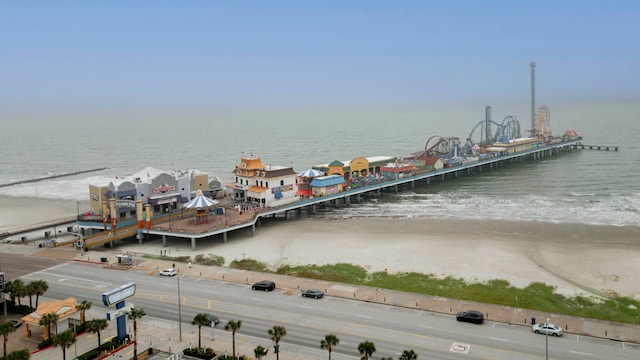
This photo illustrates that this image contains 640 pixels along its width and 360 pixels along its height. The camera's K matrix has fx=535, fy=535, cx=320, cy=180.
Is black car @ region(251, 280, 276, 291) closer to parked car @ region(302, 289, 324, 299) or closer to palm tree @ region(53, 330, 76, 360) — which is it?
parked car @ region(302, 289, 324, 299)

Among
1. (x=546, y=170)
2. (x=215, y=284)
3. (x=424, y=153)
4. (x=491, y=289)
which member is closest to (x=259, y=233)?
(x=215, y=284)

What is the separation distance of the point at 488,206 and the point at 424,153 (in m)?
47.1

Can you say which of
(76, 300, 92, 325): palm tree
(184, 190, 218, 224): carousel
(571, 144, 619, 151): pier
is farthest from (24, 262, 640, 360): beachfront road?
(571, 144, 619, 151): pier

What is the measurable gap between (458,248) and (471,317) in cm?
2361

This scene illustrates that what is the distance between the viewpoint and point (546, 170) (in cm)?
13525

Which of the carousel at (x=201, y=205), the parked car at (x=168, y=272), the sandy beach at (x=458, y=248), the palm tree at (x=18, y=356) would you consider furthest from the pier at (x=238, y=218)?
the palm tree at (x=18, y=356)

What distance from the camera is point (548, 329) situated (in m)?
38.1

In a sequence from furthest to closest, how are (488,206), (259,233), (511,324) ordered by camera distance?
1. (488,206)
2. (259,233)
3. (511,324)

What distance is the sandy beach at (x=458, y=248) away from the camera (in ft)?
175

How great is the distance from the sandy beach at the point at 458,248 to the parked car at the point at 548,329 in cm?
1094

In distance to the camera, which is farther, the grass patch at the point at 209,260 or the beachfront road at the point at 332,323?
the grass patch at the point at 209,260

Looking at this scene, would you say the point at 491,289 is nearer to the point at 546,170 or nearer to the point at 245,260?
the point at 245,260

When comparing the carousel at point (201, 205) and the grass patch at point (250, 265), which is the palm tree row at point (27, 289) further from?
the carousel at point (201, 205)

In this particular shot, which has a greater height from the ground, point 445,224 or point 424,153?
point 424,153
